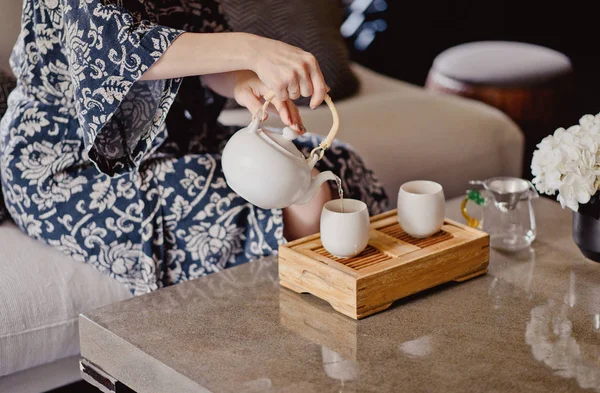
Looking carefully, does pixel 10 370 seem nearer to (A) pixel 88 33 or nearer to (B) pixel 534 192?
(A) pixel 88 33

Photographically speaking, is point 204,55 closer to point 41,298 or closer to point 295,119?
point 295,119

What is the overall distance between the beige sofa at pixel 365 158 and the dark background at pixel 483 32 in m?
0.74

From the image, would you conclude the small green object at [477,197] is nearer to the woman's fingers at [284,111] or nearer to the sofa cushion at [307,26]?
the woman's fingers at [284,111]

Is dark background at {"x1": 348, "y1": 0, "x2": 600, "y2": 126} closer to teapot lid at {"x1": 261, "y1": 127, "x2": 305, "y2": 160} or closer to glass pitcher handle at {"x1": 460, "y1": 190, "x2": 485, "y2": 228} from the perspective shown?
glass pitcher handle at {"x1": 460, "y1": 190, "x2": 485, "y2": 228}

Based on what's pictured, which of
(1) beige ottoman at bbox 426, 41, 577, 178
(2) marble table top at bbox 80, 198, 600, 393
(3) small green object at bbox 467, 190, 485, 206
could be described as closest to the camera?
(2) marble table top at bbox 80, 198, 600, 393

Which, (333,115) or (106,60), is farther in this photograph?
(106,60)

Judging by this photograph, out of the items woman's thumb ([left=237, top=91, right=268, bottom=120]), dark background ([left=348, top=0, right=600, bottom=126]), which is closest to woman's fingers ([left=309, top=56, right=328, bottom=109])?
woman's thumb ([left=237, top=91, right=268, bottom=120])

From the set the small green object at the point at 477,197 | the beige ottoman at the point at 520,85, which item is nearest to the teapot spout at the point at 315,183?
the small green object at the point at 477,197

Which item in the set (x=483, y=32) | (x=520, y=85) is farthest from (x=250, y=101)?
(x=483, y=32)

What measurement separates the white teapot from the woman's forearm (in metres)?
0.09

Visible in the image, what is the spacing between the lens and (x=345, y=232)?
1.43m

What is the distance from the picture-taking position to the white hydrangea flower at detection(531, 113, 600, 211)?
151 centimetres

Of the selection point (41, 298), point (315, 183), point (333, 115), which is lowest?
point (41, 298)

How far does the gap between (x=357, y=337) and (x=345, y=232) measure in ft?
0.61
